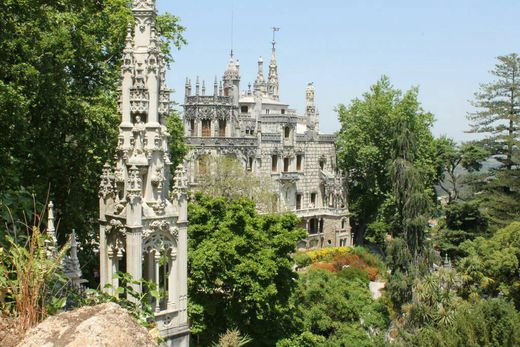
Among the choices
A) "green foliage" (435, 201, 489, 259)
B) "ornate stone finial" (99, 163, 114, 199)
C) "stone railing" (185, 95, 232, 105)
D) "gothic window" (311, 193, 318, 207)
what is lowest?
"green foliage" (435, 201, 489, 259)

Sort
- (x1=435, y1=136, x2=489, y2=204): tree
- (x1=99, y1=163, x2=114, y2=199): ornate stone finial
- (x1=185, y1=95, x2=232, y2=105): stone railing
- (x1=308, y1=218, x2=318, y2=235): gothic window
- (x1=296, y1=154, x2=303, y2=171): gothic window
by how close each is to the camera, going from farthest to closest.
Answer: (x1=308, y1=218, x2=318, y2=235): gothic window < (x1=296, y1=154, x2=303, y2=171): gothic window < (x1=185, y1=95, x2=232, y2=105): stone railing < (x1=435, y1=136, x2=489, y2=204): tree < (x1=99, y1=163, x2=114, y2=199): ornate stone finial

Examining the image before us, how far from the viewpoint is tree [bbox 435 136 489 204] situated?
148ft

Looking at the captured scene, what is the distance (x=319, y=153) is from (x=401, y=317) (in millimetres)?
27356

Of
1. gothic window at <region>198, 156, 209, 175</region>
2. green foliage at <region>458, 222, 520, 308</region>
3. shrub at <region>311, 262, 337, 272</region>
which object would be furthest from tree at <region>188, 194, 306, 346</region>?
gothic window at <region>198, 156, 209, 175</region>

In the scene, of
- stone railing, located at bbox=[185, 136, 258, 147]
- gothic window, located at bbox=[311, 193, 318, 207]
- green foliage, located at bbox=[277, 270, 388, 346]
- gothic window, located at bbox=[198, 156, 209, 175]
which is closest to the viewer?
green foliage, located at bbox=[277, 270, 388, 346]

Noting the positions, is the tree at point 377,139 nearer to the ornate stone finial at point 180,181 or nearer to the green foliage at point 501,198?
the green foliage at point 501,198

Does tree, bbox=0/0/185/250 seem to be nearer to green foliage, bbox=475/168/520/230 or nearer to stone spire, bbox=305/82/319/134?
green foliage, bbox=475/168/520/230

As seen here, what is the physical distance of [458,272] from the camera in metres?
27.5

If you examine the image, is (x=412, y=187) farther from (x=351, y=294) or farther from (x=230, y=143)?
(x=230, y=143)

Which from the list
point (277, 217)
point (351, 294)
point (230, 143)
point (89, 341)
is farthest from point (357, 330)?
point (230, 143)

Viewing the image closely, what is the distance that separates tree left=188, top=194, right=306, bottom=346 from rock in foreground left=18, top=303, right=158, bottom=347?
13.0m

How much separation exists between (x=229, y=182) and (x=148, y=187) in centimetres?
2953

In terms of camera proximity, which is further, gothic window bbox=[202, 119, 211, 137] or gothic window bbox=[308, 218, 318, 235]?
gothic window bbox=[308, 218, 318, 235]

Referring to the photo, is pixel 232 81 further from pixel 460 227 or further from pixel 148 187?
pixel 148 187
